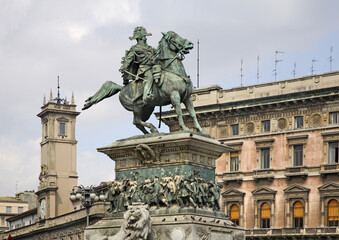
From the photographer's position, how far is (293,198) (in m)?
61.5

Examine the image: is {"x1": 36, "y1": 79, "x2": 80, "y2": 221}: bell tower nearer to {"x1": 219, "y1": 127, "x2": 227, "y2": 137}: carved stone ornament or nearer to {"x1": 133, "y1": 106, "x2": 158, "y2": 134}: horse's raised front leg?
{"x1": 219, "y1": 127, "x2": 227, "y2": 137}: carved stone ornament

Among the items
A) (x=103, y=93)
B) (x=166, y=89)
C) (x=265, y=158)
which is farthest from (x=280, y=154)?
(x=166, y=89)

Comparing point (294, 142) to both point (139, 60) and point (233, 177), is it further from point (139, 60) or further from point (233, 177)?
point (139, 60)

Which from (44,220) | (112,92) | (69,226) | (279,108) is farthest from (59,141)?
(112,92)

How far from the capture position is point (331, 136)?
59969 millimetres

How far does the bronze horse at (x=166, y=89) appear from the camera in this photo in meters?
16.9

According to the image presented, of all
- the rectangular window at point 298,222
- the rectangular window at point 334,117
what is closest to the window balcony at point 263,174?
the rectangular window at point 298,222

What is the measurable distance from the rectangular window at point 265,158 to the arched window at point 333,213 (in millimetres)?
5941

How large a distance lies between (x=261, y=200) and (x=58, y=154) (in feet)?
163

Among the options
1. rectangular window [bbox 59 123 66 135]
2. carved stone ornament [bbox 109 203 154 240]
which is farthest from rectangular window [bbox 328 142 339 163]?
rectangular window [bbox 59 123 66 135]

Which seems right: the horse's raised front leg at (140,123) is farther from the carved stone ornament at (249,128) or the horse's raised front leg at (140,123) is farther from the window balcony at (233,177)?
the carved stone ornament at (249,128)

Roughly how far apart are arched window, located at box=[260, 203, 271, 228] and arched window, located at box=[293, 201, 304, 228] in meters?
2.15

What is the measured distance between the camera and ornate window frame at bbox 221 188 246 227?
64.1 meters

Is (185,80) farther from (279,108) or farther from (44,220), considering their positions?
(44,220)
